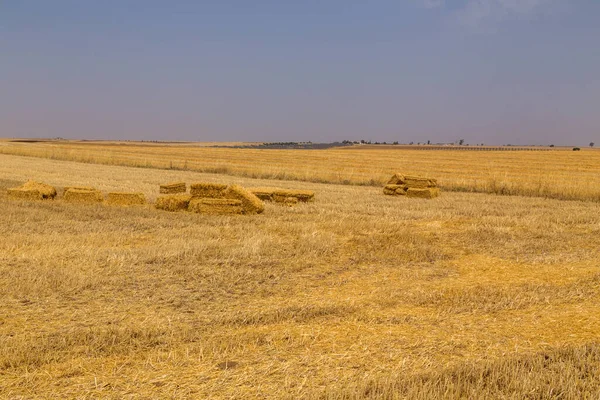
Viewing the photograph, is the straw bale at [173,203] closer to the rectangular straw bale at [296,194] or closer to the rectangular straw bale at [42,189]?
the rectangular straw bale at [296,194]

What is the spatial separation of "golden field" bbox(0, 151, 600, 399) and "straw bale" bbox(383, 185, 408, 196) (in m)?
7.61

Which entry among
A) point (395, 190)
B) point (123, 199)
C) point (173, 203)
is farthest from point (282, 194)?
point (395, 190)

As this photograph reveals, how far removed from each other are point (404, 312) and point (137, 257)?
428cm

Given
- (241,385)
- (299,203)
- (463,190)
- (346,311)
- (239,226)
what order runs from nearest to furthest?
(241,385), (346,311), (239,226), (299,203), (463,190)

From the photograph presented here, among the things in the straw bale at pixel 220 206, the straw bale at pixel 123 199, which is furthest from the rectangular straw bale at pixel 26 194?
the straw bale at pixel 220 206

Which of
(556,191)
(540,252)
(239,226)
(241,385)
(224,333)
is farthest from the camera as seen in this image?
(556,191)

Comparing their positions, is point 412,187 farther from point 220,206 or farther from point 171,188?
point 220,206

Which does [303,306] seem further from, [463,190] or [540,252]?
[463,190]

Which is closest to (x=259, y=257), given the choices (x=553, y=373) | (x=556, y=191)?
(x=553, y=373)

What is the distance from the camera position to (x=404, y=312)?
243 inches

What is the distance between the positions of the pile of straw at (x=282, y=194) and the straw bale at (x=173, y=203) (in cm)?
303

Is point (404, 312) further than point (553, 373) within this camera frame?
Yes

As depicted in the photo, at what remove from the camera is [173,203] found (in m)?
14.1

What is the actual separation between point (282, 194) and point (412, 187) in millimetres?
6320
